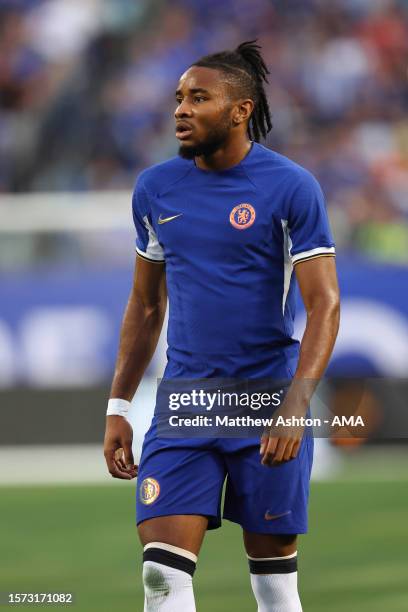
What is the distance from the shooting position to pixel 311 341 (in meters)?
4.50

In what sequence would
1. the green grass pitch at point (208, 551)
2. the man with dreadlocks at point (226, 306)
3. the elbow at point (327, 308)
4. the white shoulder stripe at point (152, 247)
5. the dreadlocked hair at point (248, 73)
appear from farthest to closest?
the green grass pitch at point (208, 551), the white shoulder stripe at point (152, 247), the dreadlocked hair at point (248, 73), the man with dreadlocks at point (226, 306), the elbow at point (327, 308)

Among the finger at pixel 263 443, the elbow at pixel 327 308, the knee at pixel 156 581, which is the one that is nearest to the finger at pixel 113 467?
the knee at pixel 156 581

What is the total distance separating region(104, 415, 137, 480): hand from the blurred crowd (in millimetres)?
9370

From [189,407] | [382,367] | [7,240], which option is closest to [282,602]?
[189,407]

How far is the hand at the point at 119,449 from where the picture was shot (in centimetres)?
491

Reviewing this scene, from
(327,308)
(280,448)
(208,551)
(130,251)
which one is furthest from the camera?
(130,251)

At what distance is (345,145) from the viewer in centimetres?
1495

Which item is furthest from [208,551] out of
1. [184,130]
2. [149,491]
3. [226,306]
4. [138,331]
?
[184,130]

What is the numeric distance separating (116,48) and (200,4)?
3.94 ft

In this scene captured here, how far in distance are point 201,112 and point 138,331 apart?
0.85m

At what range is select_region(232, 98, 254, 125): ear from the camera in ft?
15.9

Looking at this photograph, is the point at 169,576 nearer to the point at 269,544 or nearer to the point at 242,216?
the point at 269,544

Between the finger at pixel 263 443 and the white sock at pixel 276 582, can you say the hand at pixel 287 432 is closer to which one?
the finger at pixel 263 443

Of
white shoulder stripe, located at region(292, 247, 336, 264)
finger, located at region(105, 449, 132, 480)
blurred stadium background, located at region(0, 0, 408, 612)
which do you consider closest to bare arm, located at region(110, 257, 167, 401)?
finger, located at region(105, 449, 132, 480)
